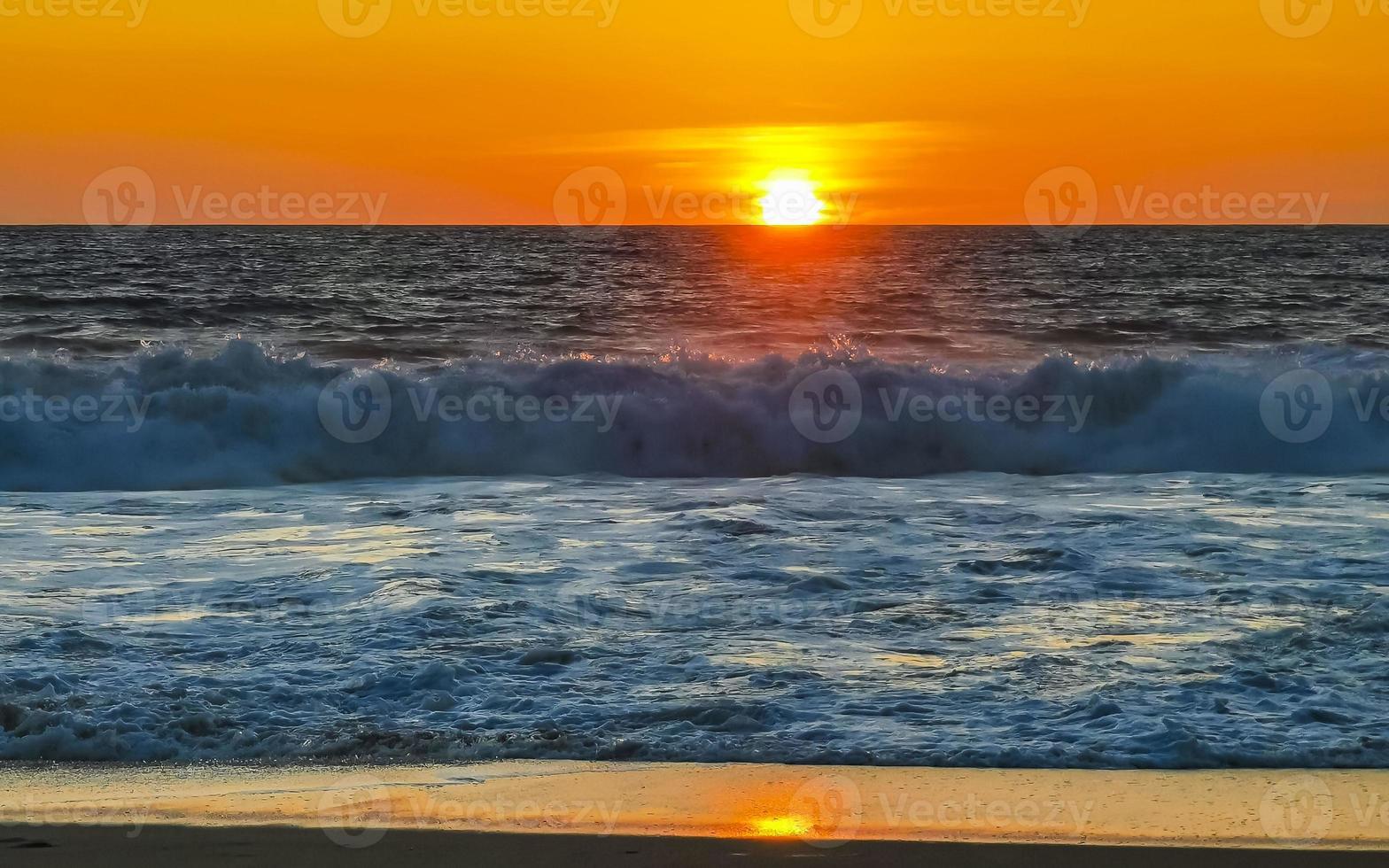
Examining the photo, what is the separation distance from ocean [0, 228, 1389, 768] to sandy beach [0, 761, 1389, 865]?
0.80ft

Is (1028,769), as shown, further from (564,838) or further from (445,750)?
(445,750)

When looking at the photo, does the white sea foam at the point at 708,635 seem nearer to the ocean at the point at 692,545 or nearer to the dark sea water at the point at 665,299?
the ocean at the point at 692,545

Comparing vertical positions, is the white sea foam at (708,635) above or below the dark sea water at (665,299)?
below

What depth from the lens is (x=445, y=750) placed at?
5.19 metres

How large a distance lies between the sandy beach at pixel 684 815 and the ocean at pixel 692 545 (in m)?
0.25

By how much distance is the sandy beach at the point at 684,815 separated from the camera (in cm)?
408

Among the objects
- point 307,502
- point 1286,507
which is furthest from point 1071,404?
point 307,502

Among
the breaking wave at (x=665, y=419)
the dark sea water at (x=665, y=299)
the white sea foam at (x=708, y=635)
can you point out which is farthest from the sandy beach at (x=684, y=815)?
the dark sea water at (x=665, y=299)

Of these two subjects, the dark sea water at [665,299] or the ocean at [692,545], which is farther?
the dark sea water at [665,299]

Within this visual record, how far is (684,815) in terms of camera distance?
445 centimetres

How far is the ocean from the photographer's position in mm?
5488

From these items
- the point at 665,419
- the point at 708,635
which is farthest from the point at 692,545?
the point at 665,419

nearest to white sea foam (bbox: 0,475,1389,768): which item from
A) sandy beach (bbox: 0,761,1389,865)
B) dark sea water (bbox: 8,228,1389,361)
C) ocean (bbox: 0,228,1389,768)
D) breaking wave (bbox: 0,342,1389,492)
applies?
ocean (bbox: 0,228,1389,768)

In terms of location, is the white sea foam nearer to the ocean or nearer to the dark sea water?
the ocean
